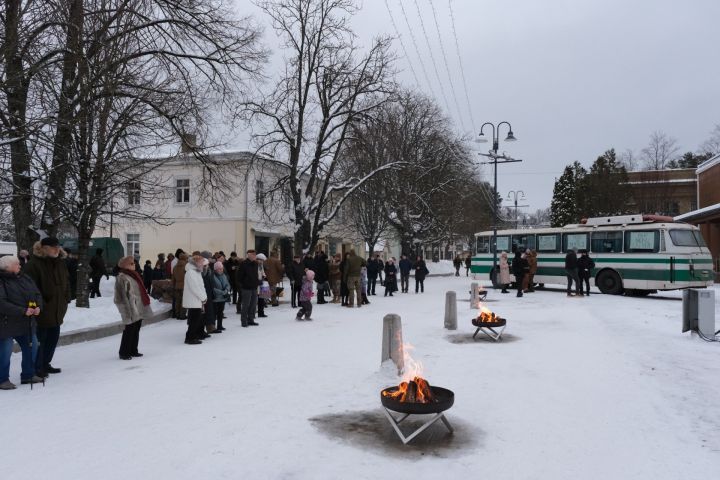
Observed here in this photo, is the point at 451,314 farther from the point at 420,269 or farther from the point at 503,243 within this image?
the point at 503,243

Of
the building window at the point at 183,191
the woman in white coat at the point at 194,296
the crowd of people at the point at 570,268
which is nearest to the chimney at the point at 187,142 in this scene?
the woman in white coat at the point at 194,296

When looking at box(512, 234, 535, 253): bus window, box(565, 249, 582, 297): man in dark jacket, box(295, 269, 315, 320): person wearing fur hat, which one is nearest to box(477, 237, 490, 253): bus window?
box(512, 234, 535, 253): bus window

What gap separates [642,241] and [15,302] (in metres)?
20.2

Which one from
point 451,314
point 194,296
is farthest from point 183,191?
point 451,314

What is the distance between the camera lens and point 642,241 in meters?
19.8

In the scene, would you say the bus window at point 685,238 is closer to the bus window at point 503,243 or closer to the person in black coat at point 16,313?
the bus window at point 503,243

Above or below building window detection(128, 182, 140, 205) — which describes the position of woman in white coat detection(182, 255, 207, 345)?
below

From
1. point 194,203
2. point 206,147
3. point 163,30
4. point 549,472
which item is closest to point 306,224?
point 206,147

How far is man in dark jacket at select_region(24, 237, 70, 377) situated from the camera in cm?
708

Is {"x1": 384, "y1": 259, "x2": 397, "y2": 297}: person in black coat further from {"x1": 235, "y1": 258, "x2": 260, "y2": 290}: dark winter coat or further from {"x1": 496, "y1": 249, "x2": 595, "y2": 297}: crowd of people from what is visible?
{"x1": 235, "y1": 258, "x2": 260, "y2": 290}: dark winter coat

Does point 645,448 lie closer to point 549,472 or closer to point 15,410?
point 549,472

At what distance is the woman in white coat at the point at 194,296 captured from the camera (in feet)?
32.0

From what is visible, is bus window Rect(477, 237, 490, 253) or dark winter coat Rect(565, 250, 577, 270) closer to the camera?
dark winter coat Rect(565, 250, 577, 270)

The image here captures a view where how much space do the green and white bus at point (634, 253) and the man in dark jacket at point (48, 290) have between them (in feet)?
63.1
